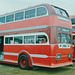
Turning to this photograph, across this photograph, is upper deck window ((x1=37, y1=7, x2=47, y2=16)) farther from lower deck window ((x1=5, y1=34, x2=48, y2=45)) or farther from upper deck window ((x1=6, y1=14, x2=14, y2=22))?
upper deck window ((x1=6, y1=14, x2=14, y2=22))

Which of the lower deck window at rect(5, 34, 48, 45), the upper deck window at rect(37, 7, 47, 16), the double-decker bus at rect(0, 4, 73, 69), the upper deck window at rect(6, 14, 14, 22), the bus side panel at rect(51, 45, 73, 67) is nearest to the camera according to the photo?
the bus side panel at rect(51, 45, 73, 67)

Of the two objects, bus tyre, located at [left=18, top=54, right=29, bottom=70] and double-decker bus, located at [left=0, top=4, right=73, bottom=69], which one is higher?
double-decker bus, located at [left=0, top=4, right=73, bottom=69]

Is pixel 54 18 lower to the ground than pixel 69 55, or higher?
higher

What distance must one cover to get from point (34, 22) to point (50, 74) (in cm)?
322

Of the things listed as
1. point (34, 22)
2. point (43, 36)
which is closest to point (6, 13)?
point (34, 22)

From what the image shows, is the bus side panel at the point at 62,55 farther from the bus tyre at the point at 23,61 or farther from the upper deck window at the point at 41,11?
the upper deck window at the point at 41,11

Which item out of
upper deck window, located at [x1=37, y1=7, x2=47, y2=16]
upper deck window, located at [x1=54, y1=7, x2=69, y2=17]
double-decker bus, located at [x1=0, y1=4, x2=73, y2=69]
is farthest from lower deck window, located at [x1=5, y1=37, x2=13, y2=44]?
upper deck window, located at [x1=54, y1=7, x2=69, y2=17]

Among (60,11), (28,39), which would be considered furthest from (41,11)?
(28,39)

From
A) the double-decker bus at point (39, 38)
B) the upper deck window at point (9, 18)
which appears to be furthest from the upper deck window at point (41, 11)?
the upper deck window at point (9, 18)

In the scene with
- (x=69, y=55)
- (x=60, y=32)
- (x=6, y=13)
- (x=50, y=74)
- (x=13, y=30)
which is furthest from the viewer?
(x=6, y=13)

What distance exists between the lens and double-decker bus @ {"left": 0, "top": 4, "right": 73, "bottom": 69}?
920 centimetres

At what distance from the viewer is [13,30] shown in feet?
37.9

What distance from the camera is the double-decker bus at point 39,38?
30.2 feet

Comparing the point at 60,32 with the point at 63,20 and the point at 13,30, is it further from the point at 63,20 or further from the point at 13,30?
the point at 13,30
